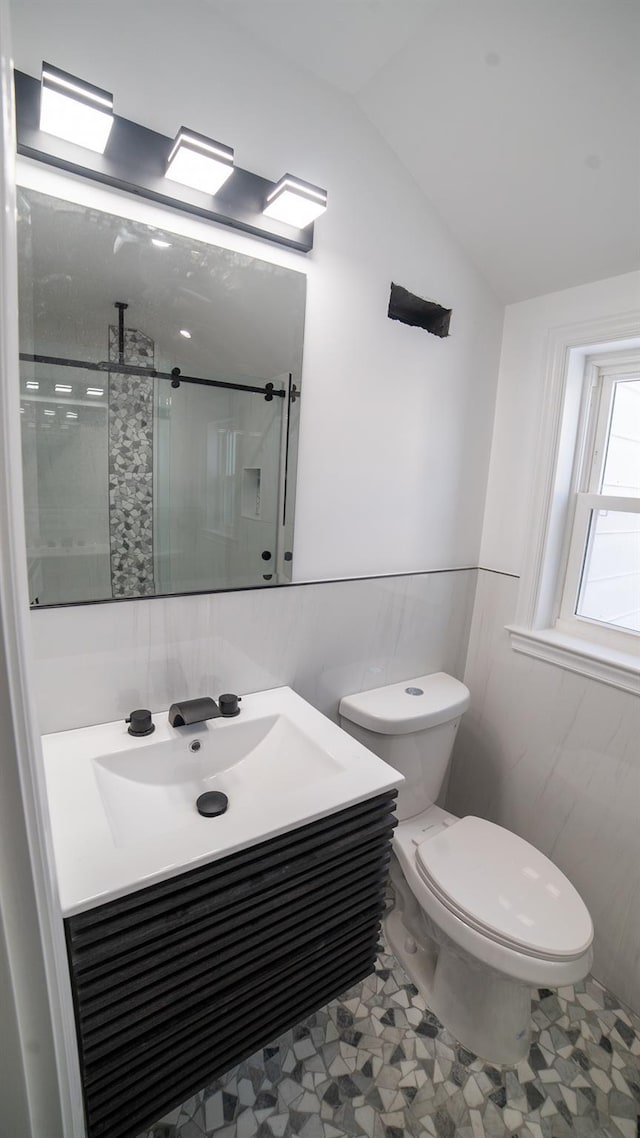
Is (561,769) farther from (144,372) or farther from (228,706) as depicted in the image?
(144,372)

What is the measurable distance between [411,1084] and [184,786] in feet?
2.93

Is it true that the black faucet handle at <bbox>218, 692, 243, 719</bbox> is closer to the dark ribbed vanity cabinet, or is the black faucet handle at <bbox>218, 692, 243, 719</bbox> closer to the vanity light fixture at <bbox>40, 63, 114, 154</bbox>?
the dark ribbed vanity cabinet

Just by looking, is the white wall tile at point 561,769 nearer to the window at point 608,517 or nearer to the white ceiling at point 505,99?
the window at point 608,517

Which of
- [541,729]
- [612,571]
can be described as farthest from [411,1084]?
[612,571]

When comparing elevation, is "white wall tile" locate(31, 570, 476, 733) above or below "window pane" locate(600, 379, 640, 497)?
below

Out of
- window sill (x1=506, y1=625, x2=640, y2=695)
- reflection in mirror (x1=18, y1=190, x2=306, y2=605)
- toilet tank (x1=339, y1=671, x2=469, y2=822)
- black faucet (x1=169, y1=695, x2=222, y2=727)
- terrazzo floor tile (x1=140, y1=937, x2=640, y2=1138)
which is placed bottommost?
terrazzo floor tile (x1=140, y1=937, x2=640, y2=1138)

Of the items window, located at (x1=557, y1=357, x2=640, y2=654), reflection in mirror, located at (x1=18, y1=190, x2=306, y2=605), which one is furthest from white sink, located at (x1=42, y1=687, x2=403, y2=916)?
window, located at (x1=557, y1=357, x2=640, y2=654)

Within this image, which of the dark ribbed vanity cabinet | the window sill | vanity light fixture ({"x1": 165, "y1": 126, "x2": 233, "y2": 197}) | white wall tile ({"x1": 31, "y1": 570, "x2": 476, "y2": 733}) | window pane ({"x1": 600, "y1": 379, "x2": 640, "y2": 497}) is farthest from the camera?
window pane ({"x1": 600, "y1": 379, "x2": 640, "y2": 497})

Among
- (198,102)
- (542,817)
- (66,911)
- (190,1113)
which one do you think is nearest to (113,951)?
(66,911)

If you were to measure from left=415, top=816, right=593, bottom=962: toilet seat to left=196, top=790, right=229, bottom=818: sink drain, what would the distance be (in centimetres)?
60

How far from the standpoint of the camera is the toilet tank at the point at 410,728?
143 centimetres

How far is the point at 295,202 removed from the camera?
1131mm

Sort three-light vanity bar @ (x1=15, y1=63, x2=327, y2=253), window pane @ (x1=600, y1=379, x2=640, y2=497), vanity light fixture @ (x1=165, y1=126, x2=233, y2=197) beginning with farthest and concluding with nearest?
window pane @ (x1=600, y1=379, x2=640, y2=497)
vanity light fixture @ (x1=165, y1=126, x2=233, y2=197)
three-light vanity bar @ (x1=15, y1=63, x2=327, y2=253)

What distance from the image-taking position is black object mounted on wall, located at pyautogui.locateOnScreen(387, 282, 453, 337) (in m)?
1.42
